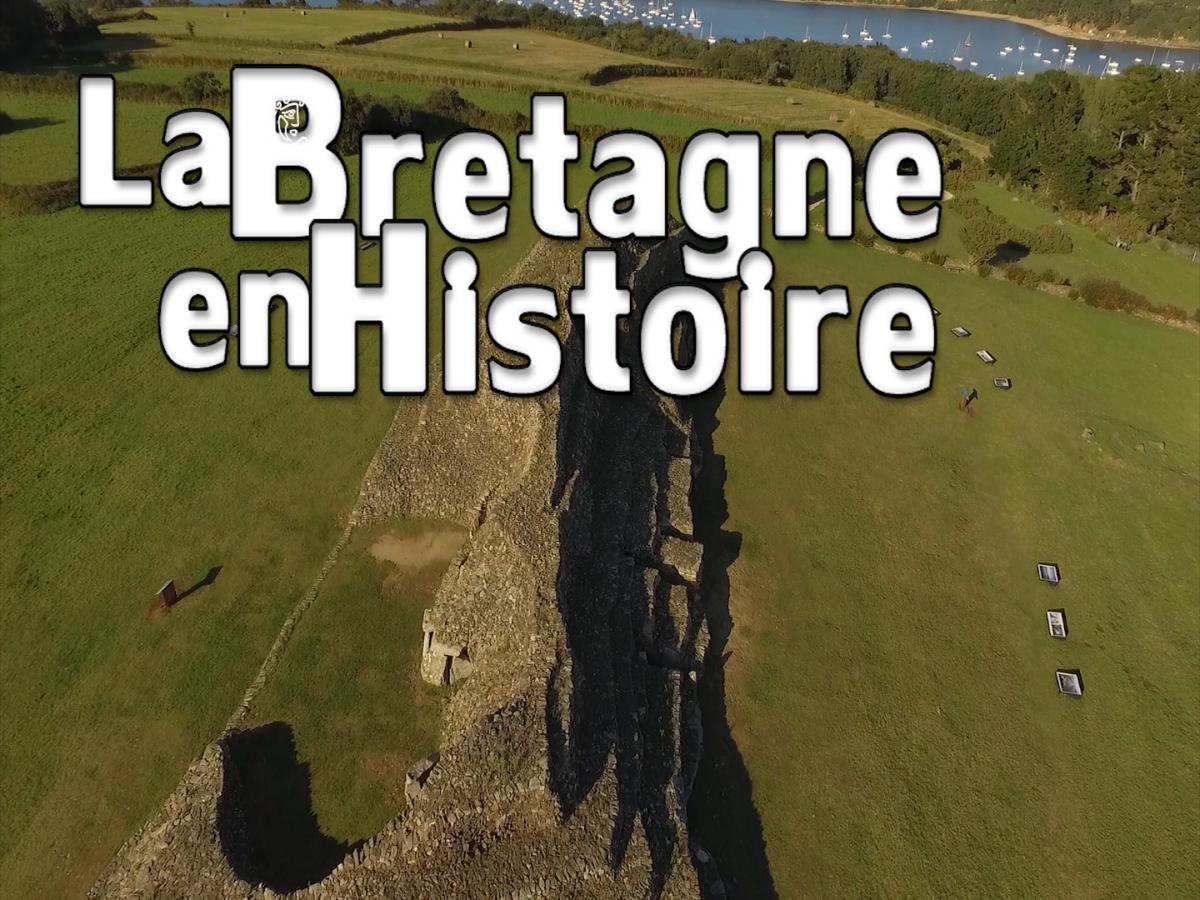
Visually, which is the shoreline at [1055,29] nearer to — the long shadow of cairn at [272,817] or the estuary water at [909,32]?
the estuary water at [909,32]

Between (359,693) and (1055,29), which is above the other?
(1055,29)

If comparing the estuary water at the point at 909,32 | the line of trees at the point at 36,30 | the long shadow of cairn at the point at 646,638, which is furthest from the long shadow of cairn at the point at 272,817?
the estuary water at the point at 909,32

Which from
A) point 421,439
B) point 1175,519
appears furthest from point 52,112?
point 1175,519

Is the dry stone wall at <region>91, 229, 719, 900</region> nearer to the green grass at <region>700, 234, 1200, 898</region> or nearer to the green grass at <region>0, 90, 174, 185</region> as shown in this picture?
the green grass at <region>700, 234, 1200, 898</region>

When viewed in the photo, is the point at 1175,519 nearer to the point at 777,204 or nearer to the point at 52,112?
the point at 777,204

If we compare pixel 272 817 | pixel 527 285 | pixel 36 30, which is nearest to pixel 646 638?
pixel 272 817

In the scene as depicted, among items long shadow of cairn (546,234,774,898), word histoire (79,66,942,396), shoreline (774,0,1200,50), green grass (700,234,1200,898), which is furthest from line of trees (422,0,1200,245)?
shoreline (774,0,1200,50)

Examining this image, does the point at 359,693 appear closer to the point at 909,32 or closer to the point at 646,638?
the point at 646,638
